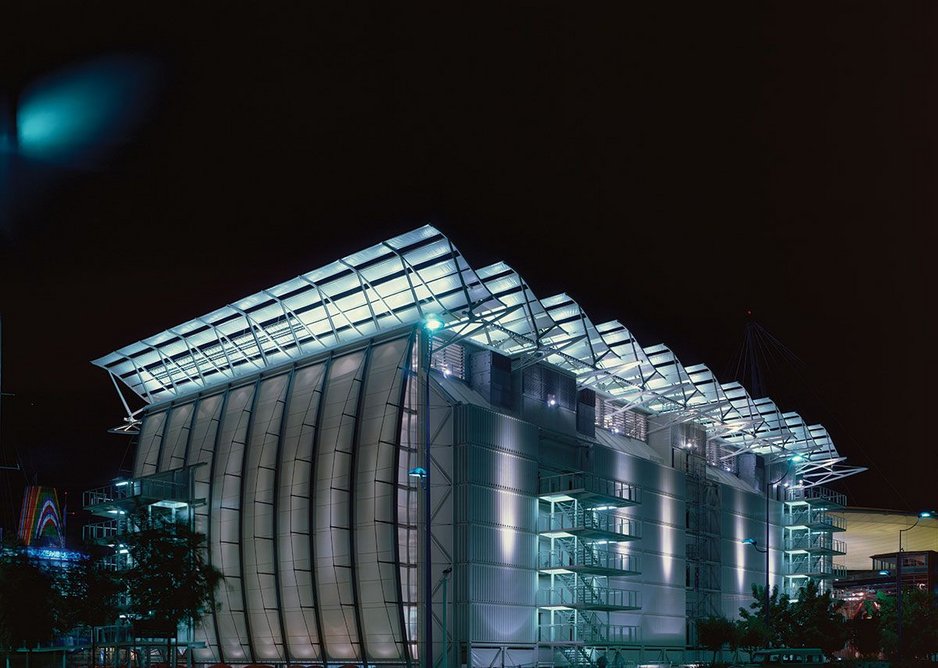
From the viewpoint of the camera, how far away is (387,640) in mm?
57906

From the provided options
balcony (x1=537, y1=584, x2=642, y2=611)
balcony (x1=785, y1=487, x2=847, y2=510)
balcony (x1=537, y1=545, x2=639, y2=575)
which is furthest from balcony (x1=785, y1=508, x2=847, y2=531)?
balcony (x1=537, y1=545, x2=639, y2=575)

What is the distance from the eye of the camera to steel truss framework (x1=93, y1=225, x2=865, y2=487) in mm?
61438

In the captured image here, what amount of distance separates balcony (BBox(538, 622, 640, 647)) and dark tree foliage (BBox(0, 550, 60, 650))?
28060 millimetres

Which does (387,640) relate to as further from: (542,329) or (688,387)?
(688,387)

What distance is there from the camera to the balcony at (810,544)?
97.0m

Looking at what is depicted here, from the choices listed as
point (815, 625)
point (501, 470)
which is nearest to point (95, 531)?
point (501, 470)

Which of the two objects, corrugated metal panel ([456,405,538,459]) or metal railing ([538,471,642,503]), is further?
metal railing ([538,471,642,503])

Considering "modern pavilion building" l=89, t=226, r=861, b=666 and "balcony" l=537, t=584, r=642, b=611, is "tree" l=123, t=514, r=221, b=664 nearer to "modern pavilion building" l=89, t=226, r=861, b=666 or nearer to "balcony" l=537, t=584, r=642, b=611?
"modern pavilion building" l=89, t=226, r=861, b=666

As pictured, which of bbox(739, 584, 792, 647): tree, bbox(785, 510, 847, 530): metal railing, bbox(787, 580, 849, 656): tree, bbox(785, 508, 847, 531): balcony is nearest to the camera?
bbox(739, 584, 792, 647): tree

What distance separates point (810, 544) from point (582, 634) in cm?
4388

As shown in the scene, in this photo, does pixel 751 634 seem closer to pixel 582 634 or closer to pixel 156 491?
pixel 582 634

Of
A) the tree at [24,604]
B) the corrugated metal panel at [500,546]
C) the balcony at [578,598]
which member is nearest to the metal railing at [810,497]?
the balcony at [578,598]

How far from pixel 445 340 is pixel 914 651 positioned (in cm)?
4321

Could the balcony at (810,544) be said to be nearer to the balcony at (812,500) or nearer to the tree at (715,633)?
the balcony at (812,500)
